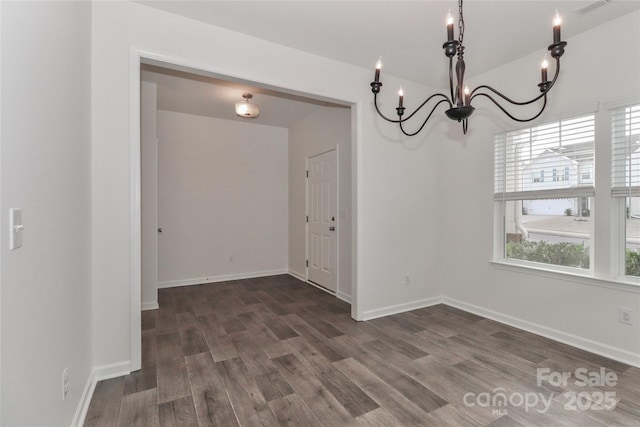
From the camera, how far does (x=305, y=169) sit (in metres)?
5.33

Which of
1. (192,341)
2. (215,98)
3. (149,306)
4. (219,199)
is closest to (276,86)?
(215,98)

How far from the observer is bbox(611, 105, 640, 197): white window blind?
7.92 feet

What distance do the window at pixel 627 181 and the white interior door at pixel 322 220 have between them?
9.75 feet

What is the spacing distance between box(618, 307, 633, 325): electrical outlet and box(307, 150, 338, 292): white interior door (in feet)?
9.74

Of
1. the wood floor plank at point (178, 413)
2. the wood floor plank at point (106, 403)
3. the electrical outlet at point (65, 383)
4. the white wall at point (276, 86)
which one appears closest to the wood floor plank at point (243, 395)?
the wood floor plank at point (178, 413)

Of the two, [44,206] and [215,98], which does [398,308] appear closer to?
[44,206]

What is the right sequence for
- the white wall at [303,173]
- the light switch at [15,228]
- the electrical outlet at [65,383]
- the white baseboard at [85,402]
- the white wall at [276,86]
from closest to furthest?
the light switch at [15,228], the electrical outlet at [65,383], the white baseboard at [85,402], the white wall at [276,86], the white wall at [303,173]

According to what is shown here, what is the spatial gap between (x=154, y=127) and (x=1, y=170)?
10.3ft

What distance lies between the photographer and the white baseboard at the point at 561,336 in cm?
246

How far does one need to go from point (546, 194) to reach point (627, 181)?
0.60 meters

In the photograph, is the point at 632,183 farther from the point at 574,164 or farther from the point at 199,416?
the point at 199,416

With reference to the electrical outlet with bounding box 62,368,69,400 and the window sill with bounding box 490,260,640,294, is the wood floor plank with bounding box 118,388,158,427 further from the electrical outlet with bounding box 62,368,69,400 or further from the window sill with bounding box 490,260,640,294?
the window sill with bounding box 490,260,640,294

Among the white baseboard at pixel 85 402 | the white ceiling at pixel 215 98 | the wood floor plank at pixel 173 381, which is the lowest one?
the wood floor plank at pixel 173 381

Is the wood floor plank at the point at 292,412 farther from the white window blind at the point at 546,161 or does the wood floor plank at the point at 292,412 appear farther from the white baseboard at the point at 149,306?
the white window blind at the point at 546,161
